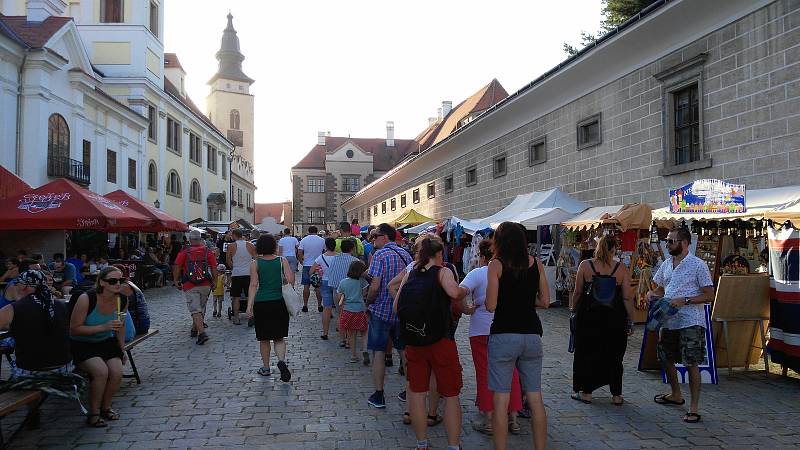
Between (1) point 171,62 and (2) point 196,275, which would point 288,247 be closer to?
(2) point 196,275

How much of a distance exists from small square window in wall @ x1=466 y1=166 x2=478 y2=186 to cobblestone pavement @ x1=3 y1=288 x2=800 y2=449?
15.1m

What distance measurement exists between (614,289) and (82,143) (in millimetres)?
22605

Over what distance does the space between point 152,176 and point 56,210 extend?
2464cm

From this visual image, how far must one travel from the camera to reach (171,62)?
4762cm

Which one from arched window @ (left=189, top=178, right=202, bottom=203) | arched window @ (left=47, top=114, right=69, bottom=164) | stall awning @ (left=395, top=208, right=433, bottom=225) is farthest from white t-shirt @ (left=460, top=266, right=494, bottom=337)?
arched window @ (left=189, top=178, right=202, bottom=203)

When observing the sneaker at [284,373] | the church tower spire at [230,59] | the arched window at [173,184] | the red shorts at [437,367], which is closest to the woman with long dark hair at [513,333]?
the red shorts at [437,367]

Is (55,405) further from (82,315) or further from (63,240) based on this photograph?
(63,240)

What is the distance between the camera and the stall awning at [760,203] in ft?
24.3

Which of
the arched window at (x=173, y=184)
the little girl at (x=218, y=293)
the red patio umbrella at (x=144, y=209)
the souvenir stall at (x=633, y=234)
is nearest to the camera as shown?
the souvenir stall at (x=633, y=234)

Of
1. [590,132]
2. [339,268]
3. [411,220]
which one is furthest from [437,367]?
[411,220]

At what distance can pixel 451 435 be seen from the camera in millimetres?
4184

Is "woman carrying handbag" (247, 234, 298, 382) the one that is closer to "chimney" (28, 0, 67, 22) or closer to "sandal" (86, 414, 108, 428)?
"sandal" (86, 414, 108, 428)

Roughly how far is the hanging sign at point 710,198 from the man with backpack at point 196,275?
7380mm

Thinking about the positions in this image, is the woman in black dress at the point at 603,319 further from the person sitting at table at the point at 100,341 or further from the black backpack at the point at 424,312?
the person sitting at table at the point at 100,341
